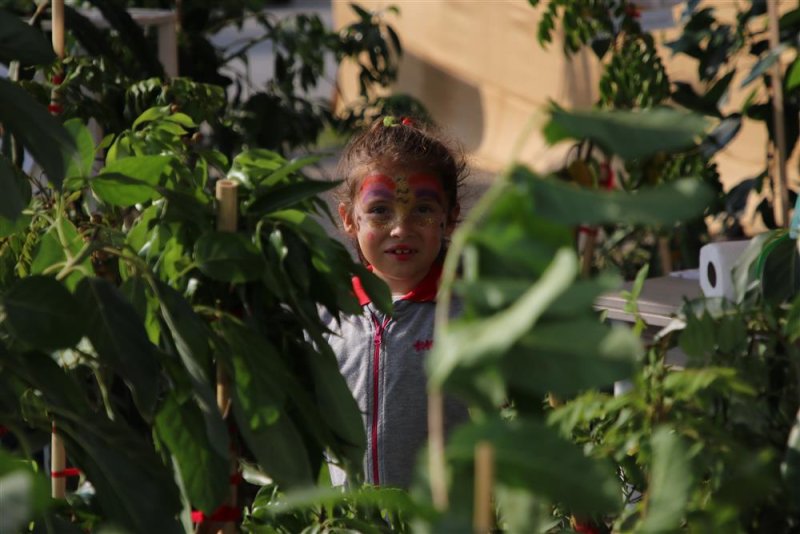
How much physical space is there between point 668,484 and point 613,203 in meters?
0.12

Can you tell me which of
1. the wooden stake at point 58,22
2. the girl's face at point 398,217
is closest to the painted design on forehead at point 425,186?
the girl's face at point 398,217

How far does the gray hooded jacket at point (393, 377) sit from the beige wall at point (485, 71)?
9.04 feet

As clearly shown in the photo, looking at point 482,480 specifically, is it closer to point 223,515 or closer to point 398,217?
point 223,515

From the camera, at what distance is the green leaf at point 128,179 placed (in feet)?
2.72

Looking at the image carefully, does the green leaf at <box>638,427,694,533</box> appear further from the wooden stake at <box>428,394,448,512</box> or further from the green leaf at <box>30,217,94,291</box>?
the green leaf at <box>30,217,94,291</box>

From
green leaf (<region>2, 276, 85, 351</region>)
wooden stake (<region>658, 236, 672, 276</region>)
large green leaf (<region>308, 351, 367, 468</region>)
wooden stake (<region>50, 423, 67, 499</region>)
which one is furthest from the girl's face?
wooden stake (<region>658, 236, 672, 276</region>)

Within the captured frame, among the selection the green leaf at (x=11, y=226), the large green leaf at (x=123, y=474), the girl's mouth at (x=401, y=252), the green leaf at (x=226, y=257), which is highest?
the green leaf at (x=11, y=226)

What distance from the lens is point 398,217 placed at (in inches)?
60.9

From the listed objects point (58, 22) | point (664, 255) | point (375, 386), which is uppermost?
point (58, 22)

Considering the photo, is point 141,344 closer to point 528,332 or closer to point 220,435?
point 220,435

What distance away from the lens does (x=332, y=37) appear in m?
3.31

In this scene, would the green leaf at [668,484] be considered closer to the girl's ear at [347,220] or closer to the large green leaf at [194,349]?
the large green leaf at [194,349]

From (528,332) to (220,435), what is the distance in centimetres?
37

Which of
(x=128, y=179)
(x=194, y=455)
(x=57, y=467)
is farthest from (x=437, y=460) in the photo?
(x=57, y=467)
